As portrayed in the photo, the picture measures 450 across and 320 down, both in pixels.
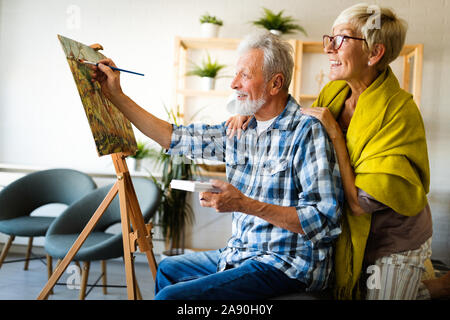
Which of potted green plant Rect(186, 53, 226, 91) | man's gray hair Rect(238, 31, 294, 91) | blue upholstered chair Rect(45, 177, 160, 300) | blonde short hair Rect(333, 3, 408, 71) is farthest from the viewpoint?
potted green plant Rect(186, 53, 226, 91)

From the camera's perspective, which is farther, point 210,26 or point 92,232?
point 210,26

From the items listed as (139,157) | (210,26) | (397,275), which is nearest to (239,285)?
(397,275)

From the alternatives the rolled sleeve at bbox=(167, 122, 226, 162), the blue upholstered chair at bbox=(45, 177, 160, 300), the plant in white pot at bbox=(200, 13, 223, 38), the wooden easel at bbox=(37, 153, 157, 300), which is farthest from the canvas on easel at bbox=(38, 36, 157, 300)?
the plant in white pot at bbox=(200, 13, 223, 38)

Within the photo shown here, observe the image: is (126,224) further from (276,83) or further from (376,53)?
(376,53)

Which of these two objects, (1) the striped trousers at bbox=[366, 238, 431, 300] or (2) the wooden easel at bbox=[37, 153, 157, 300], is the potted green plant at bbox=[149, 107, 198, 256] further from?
(1) the striped trousers at bbox=[366, 238, 431, 300]

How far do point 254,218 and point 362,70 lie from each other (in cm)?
67

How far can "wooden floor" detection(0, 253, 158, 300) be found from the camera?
280cm

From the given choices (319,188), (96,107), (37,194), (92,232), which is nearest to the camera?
(319,188)

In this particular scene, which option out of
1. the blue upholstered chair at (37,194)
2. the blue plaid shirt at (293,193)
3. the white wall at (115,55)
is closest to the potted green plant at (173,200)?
the blue upholstered chair at (37,194)

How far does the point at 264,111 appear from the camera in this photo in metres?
1.60

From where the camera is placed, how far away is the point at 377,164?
1.36m

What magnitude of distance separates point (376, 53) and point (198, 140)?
2.55ft

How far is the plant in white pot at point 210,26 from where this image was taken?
349cm

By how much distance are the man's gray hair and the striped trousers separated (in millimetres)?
748
